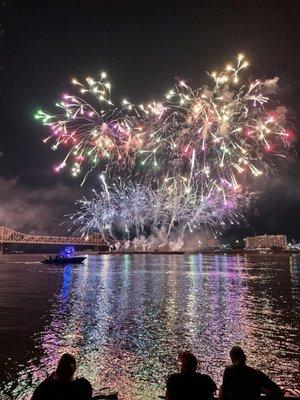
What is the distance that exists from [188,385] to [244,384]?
1349 mm

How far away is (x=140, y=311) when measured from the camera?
33.1 meters

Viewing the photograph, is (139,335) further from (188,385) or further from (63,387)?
(63,387)

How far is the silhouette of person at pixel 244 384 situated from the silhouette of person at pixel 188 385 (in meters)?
0.74

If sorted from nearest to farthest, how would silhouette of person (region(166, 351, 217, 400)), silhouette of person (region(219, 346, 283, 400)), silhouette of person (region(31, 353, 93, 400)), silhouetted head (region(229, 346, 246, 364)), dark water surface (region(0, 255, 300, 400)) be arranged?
silhouette of person (region(31, 353, 93, 400)) < silhouette of person (region(166, 351, 217, 400)) < silhouette of person (region(219, 346, 283, 400)) < silhouetted head (region(229, 346, 246, 364)) < dark water surface (region(0, 255, 300, 400))

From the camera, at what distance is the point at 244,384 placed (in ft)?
25.6

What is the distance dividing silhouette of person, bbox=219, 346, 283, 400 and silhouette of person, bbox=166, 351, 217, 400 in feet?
2.42

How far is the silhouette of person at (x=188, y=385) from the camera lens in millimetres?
Answer: 7164

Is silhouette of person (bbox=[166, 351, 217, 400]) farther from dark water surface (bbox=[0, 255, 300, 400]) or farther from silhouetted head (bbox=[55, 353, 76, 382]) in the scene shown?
dark water surface (bbox=[0, 255, 300, 400])

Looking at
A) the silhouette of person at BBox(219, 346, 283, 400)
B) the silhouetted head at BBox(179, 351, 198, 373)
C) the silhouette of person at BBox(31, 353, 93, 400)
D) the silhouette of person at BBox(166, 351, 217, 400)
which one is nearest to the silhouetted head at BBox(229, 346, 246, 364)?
the silhouette of person at BBox(219, 346, 283, 400)

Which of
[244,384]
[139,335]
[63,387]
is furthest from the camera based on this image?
[139,335]

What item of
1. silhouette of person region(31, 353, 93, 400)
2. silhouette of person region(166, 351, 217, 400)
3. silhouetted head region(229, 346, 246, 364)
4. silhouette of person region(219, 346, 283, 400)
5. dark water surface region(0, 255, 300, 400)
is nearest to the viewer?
silhouette of person region(31, 353, 93, 400)

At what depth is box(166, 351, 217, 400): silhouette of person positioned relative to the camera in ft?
23.5

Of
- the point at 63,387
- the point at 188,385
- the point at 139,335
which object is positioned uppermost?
the point at 63,387

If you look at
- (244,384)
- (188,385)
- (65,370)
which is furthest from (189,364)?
(65,370)
